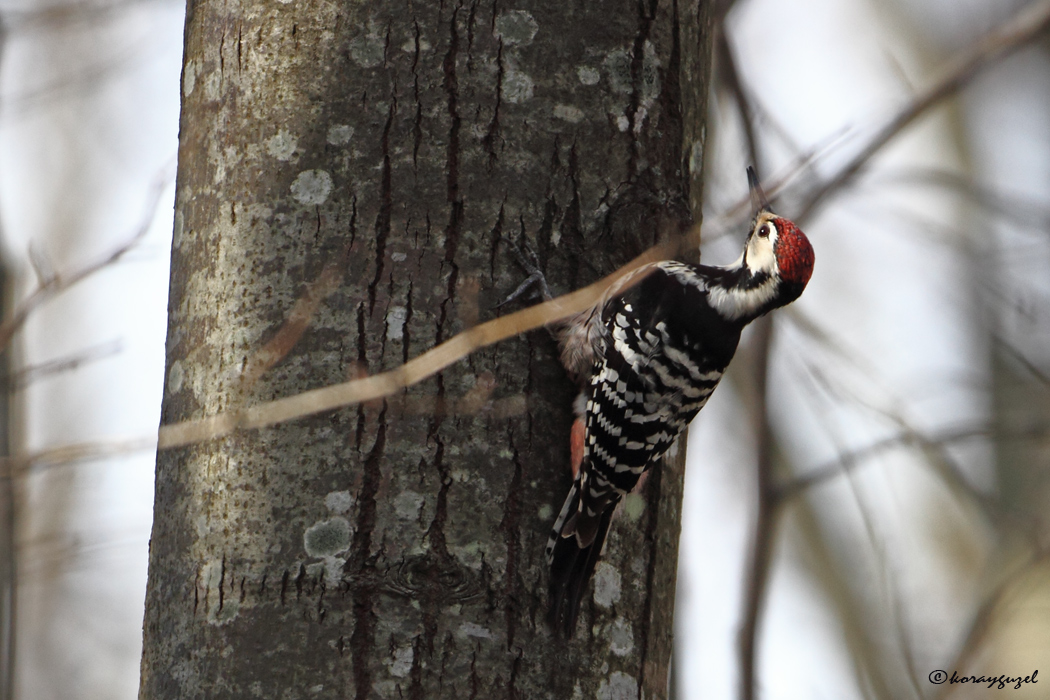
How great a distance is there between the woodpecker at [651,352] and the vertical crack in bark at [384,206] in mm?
448

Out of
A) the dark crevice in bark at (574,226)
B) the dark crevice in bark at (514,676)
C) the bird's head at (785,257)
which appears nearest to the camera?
the dark crevice in bark at (514,676)

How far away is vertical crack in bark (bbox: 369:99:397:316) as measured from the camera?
2.09m

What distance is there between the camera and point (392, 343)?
2061 millimetres

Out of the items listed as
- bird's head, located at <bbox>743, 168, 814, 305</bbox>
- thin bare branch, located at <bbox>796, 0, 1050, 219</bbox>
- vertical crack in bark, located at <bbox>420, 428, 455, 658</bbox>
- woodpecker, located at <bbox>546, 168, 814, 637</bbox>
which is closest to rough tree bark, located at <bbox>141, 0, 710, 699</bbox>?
vertical crack in bark, located at <bbox>420, 428, 455, 658</bbox>

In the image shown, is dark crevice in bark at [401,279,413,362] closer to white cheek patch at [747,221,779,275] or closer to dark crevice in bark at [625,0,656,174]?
dark crevice in bark at [625,0,656,174]

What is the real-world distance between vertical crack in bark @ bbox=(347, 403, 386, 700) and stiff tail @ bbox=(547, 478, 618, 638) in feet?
1.15

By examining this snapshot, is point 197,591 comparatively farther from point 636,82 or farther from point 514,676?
point 636,82

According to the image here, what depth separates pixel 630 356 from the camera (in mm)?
3070

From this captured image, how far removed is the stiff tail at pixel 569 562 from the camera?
2025mm

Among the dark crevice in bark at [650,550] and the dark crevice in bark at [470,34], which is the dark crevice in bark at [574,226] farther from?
the dark crevice in bark at [650,550]

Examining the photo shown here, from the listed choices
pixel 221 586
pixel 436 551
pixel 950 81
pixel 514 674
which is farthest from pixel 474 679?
pixel 950 81

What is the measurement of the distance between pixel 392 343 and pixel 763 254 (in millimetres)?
1620

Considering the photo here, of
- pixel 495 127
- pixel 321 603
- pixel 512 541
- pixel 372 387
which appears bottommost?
pixel 321 603

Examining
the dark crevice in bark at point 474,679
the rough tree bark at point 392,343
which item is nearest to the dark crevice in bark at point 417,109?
the rough tree bark at point 392,343
